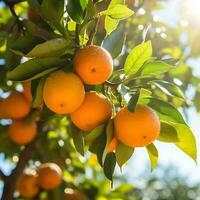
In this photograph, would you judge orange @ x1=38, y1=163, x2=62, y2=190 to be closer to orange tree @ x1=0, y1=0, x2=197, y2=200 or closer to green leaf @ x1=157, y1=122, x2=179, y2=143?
orange tree @ x1=0, y1=0, x2=197, y2=200

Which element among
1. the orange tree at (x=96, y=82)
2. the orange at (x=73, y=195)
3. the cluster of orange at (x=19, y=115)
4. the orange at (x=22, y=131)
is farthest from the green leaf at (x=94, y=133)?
the orange at (x=73, y=195)

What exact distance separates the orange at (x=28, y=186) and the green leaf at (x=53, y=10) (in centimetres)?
139

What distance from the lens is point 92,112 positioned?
1339 mm

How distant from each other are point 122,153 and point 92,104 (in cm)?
19

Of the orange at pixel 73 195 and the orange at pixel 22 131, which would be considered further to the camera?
the orange at pixel 73 195

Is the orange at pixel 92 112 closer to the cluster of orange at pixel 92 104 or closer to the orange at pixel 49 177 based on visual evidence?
the cluster of orange at pixel 92 104

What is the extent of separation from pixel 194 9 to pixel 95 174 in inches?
52.7

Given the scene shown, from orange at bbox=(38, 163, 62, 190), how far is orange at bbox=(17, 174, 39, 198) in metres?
0.04

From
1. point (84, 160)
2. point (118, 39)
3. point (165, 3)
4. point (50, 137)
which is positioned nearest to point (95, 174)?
point (84, 160)

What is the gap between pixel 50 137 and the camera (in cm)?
286

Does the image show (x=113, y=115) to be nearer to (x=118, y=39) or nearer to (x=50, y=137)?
(x=118, y=39)

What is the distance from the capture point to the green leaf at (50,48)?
130 centimetres

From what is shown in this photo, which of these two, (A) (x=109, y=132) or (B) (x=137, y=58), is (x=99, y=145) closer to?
(A) (x=109, y=132)

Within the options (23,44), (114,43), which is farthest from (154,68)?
(23,44)
